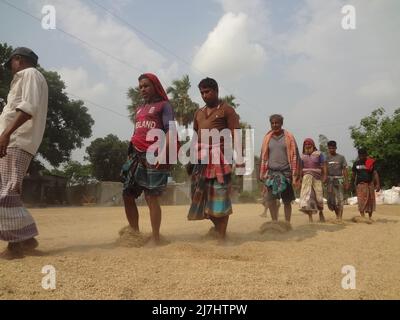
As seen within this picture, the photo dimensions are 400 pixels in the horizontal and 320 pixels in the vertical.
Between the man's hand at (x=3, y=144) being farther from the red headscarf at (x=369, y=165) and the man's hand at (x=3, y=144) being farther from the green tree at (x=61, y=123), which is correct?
the green tree at (x=61, y=123)

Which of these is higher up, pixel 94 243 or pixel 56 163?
pixel 56 163

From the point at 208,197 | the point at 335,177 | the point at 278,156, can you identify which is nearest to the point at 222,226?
the point at 208,197

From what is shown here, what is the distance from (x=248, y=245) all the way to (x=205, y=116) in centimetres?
159

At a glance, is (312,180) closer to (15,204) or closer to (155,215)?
(155,215)

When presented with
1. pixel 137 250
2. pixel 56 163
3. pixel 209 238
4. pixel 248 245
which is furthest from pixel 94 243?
pixel 56 163

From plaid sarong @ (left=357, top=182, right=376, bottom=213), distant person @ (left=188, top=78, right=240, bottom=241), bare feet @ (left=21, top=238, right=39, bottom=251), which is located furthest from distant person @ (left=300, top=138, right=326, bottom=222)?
bare feet @ (left=21, top=238, right=39, bottom=251)

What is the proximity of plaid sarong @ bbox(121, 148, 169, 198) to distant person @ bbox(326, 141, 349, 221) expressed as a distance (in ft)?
16.9

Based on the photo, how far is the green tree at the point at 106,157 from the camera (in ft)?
105

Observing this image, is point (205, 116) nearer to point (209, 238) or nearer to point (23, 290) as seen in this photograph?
point (209, 238)

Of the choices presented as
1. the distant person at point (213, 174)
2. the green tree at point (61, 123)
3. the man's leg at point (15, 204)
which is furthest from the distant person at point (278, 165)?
the green tree at point (61, 123)

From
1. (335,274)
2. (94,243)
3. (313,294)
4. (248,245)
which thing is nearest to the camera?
(313,294)

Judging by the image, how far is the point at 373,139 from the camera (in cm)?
2545

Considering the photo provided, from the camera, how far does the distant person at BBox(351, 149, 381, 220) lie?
27.7 feet
